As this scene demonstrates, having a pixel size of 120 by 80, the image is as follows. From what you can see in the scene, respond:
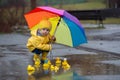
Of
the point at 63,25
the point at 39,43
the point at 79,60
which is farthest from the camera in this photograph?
the point at 79,60

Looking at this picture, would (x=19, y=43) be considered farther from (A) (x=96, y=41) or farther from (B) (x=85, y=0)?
(B) (x=85, y=0)

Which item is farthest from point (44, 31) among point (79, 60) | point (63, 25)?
point (79, 60)

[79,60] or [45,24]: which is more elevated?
[45,24]

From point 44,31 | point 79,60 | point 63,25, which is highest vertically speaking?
point 63,25

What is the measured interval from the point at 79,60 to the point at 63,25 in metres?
1.91

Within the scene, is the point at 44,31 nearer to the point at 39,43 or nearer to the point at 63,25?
the point at 39,43

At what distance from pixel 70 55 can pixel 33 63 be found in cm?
237

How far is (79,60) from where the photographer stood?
13859 millimetres

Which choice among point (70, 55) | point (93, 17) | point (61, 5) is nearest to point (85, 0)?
point (61, 5)

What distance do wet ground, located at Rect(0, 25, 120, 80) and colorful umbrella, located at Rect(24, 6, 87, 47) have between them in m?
0.70

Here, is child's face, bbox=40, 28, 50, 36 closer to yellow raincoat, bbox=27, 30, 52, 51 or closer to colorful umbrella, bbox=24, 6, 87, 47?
yellow raincoat, bbox=27, 30, 52, 51

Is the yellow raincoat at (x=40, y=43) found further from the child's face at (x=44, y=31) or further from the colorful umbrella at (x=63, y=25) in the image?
the colorful umbrella at (x=63, y=25)

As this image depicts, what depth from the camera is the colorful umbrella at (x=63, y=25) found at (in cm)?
1202

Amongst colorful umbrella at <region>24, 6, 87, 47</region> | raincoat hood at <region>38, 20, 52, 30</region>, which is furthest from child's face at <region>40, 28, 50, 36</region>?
colorful umbrella at <region>24, 6, 87, 47</region>
